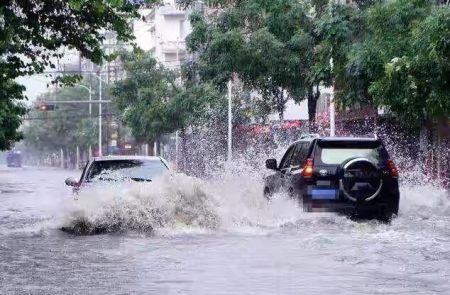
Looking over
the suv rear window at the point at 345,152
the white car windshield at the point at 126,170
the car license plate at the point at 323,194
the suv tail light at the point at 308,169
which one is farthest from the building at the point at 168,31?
the car license plate at the point at 323,194

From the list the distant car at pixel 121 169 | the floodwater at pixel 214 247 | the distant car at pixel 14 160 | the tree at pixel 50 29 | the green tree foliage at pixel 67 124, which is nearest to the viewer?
the floodwater at pixel 214 247

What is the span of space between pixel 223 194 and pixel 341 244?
5.05 meters

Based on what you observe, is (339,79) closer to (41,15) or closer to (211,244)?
(41,15)

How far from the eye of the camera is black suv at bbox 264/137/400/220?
18250mm

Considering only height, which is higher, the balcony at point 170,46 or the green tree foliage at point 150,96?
the balcony at point 170,46

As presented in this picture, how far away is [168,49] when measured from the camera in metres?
107

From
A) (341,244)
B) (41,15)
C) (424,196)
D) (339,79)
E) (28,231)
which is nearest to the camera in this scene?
(341,244)

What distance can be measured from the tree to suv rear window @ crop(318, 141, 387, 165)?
452 centimetres

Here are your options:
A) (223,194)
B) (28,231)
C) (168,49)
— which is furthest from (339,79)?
(168,49)

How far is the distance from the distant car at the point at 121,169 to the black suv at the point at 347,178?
266 cm

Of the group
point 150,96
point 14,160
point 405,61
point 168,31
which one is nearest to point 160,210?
point 405,61

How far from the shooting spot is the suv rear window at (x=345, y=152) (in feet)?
61.1

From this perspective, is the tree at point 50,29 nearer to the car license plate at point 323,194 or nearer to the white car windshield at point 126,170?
the white car windshield at point 126,170

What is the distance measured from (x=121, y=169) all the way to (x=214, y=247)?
16.2 feet
